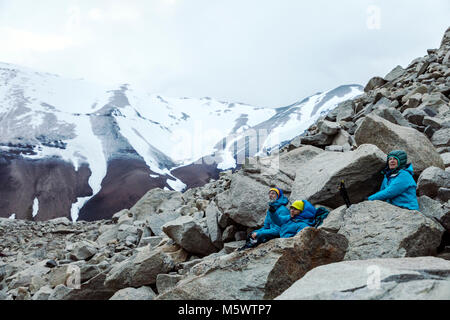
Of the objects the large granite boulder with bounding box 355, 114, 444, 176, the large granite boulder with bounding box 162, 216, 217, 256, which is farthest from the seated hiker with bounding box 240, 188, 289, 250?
the large granite boulder with bounding box 355, 114, 444, 176

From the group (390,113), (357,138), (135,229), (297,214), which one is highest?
(390,113)

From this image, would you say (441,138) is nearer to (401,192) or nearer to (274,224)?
(401,192)

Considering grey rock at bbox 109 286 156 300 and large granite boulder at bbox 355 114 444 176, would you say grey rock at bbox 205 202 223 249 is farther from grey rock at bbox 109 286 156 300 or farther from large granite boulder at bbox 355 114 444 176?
large granite boulder at bbox 355 114 444 176

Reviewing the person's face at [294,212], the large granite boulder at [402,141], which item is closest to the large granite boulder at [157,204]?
the person's face at [294,212]

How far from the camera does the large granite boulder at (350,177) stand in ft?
21.6

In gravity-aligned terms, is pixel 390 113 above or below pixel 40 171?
above

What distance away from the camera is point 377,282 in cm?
305

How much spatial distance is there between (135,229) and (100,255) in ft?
10.4

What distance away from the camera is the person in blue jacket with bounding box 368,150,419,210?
5429 millimetres
